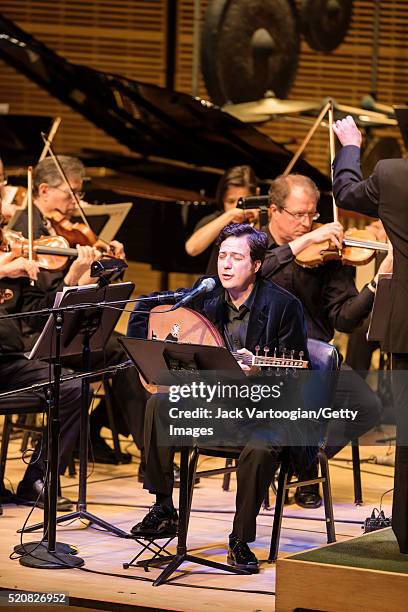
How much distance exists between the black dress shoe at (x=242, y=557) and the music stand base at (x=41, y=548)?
0.55 metres

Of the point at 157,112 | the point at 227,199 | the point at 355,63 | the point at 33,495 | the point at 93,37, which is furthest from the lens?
the point at 355,63

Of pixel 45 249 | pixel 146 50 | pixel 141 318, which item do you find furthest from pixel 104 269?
pixel 146 50

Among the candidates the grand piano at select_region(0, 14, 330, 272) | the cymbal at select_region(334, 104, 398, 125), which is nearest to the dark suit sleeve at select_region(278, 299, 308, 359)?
the grand piano at select_region(0, 14, 330, 272)

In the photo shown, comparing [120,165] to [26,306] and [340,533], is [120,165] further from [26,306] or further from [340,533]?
[340,533]

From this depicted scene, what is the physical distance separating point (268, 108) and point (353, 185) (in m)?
4.20

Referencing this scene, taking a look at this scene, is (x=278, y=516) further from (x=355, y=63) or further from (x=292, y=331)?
(x=355, y=63)

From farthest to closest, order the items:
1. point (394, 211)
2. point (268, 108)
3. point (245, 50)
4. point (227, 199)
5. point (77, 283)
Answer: point (245, 50) < point (268, 108) < point (227, 199) < point (77, 283) < point (394, 211)

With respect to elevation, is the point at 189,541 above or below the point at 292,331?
below

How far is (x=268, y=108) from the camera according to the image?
7.57 m

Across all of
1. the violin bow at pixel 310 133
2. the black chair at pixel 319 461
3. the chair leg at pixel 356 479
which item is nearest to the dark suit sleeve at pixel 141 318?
the black chair at pixel 319 461

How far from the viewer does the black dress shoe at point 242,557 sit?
3.82 m

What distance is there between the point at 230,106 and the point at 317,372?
378cm

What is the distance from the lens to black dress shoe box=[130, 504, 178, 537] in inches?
159

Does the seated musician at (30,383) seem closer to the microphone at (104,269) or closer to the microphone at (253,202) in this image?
the microphone at (104,269)
